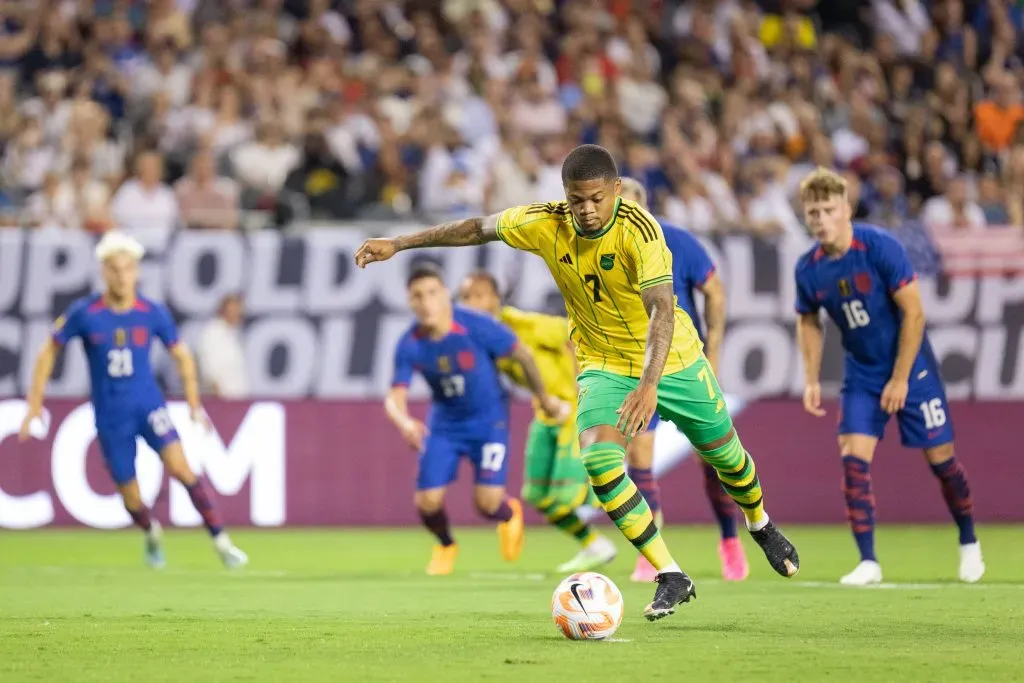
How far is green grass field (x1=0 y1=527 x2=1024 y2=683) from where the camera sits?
673cm

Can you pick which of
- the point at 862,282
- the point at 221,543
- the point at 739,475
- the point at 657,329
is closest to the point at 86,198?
the point at 221,543

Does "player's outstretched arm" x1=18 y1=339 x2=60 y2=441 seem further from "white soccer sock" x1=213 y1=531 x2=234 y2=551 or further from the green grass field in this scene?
"white soccer sock" x1=213 y1=531 x2=234 y2=551

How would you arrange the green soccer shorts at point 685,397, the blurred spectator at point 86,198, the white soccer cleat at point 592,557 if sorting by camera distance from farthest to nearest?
the blurred spectator at point 86,198 → the white soccer cleat at point 592,557 → the green soccer shorts at point 685,397

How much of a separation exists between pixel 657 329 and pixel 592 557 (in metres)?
5.54

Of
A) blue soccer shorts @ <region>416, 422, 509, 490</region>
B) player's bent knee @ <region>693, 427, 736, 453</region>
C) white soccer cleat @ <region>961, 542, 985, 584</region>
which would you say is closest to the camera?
player's bent knee @ <region>693, 427, 736, 453</region>

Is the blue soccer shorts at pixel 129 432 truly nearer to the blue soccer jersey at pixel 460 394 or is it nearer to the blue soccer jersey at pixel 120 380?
the blue soccer jersey at pixel 120 380

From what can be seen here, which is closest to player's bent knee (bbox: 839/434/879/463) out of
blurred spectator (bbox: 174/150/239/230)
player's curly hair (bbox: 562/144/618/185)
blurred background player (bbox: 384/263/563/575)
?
blurred background player (bbox: 384/263/563/575)

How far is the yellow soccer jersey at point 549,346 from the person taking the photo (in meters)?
13.9

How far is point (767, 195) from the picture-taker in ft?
64.0

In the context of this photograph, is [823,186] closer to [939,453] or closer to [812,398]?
[812,398]

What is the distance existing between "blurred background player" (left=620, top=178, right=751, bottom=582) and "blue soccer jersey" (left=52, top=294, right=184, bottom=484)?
438 centimetres

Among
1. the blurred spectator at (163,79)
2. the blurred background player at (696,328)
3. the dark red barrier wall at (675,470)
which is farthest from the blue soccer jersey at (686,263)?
the blurred spectator at (163,79)

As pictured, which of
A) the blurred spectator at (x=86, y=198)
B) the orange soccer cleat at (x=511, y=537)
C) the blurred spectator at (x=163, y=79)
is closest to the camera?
the orange soccer cleat at (x=511, y=537)

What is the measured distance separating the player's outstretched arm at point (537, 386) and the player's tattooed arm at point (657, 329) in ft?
14.7
